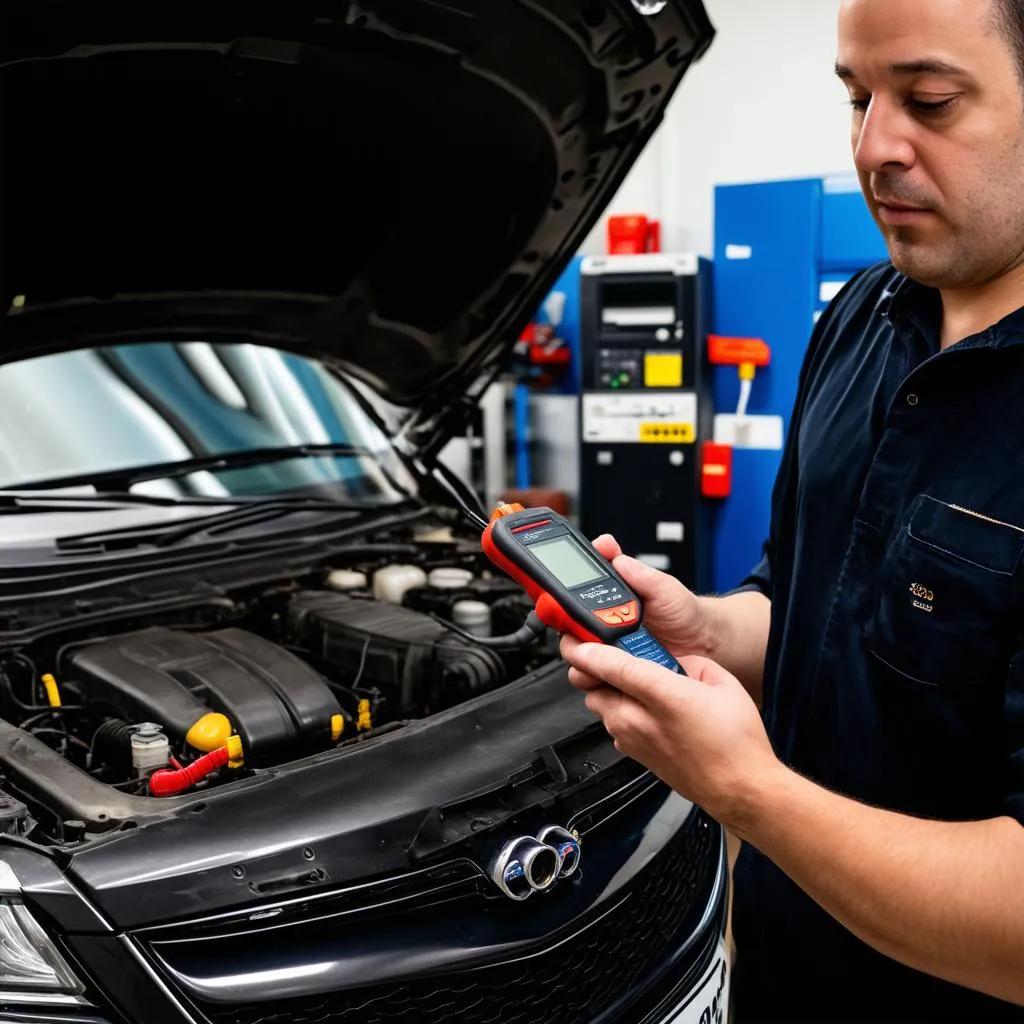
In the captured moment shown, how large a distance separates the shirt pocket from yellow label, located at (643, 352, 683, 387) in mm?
3740

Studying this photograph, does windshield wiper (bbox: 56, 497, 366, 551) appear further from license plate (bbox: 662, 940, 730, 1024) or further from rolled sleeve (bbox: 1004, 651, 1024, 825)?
rolled sleeve (bbox: 1004, 651, 1024, 825)

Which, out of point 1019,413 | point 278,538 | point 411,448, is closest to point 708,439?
point 411,448

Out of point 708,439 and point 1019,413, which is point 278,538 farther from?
point 708,439

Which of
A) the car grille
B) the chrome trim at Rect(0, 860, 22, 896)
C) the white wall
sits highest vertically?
the white wall

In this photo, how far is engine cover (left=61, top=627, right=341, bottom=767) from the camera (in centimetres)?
153

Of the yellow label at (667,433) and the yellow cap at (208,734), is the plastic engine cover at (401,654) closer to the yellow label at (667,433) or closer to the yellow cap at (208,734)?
the yellow cap at (208,734)

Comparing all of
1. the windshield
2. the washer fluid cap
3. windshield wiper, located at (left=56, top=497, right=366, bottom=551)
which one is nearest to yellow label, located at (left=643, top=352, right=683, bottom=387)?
the windshield

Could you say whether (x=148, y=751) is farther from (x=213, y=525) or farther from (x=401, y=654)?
(x=213, y=525)

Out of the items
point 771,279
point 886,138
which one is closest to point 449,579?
point 886,138

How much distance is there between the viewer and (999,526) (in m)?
1.06

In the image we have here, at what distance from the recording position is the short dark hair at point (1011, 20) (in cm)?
102

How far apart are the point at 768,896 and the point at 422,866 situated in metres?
0.49

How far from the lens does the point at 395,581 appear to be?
2139 millimetres

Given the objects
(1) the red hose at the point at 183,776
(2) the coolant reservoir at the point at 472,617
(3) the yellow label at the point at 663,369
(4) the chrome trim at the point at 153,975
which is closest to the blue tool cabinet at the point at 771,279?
(3) the yellow label at the point at 663,369
